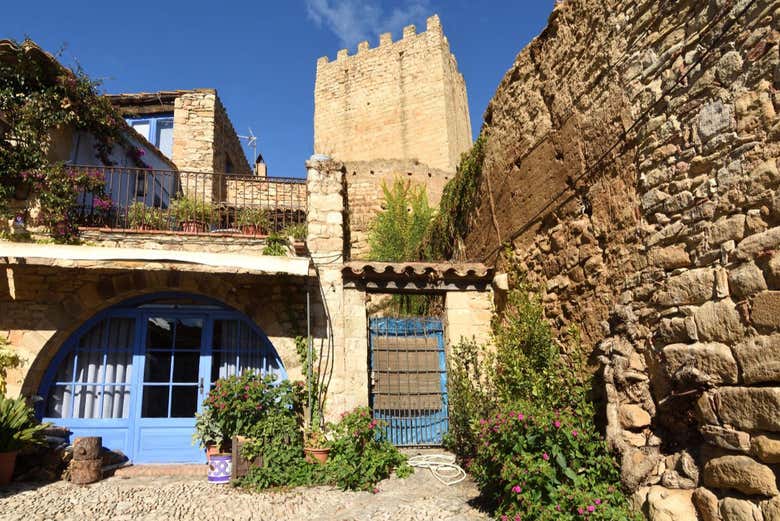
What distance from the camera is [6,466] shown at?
523 centimetres

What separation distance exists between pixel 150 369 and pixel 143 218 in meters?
2.16

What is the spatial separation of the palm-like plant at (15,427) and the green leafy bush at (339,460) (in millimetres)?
2248

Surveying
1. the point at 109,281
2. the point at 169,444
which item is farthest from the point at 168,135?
the point at 169,444

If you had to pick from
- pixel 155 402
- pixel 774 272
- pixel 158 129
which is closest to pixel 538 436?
pixel 774 272

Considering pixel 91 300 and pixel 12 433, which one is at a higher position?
pixel 91 300

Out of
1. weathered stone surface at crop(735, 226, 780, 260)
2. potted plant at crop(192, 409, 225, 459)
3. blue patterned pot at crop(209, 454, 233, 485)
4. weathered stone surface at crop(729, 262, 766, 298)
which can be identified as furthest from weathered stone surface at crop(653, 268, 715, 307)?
potted plant at crop(192, 409, 225, 459)

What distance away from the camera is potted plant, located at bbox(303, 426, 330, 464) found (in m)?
5.84

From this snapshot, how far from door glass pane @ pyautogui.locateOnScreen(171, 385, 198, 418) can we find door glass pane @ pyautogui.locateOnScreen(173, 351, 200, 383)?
3.9 inches

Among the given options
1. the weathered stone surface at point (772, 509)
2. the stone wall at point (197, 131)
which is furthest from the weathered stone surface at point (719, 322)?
the stone wall at point (197, 131)

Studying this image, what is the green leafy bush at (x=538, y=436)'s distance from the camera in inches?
148

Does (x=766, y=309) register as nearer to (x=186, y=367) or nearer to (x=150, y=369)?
(x=186, y=367)

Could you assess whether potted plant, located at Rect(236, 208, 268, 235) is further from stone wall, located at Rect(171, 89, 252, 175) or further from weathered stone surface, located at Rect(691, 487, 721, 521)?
weathered stone surface, located at Rect(691, 487, 721, 521)

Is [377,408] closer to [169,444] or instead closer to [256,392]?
[256,392]

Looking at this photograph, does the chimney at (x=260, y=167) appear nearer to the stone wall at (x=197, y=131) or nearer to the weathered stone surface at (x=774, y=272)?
the stone wall at (x=197, y=131)
